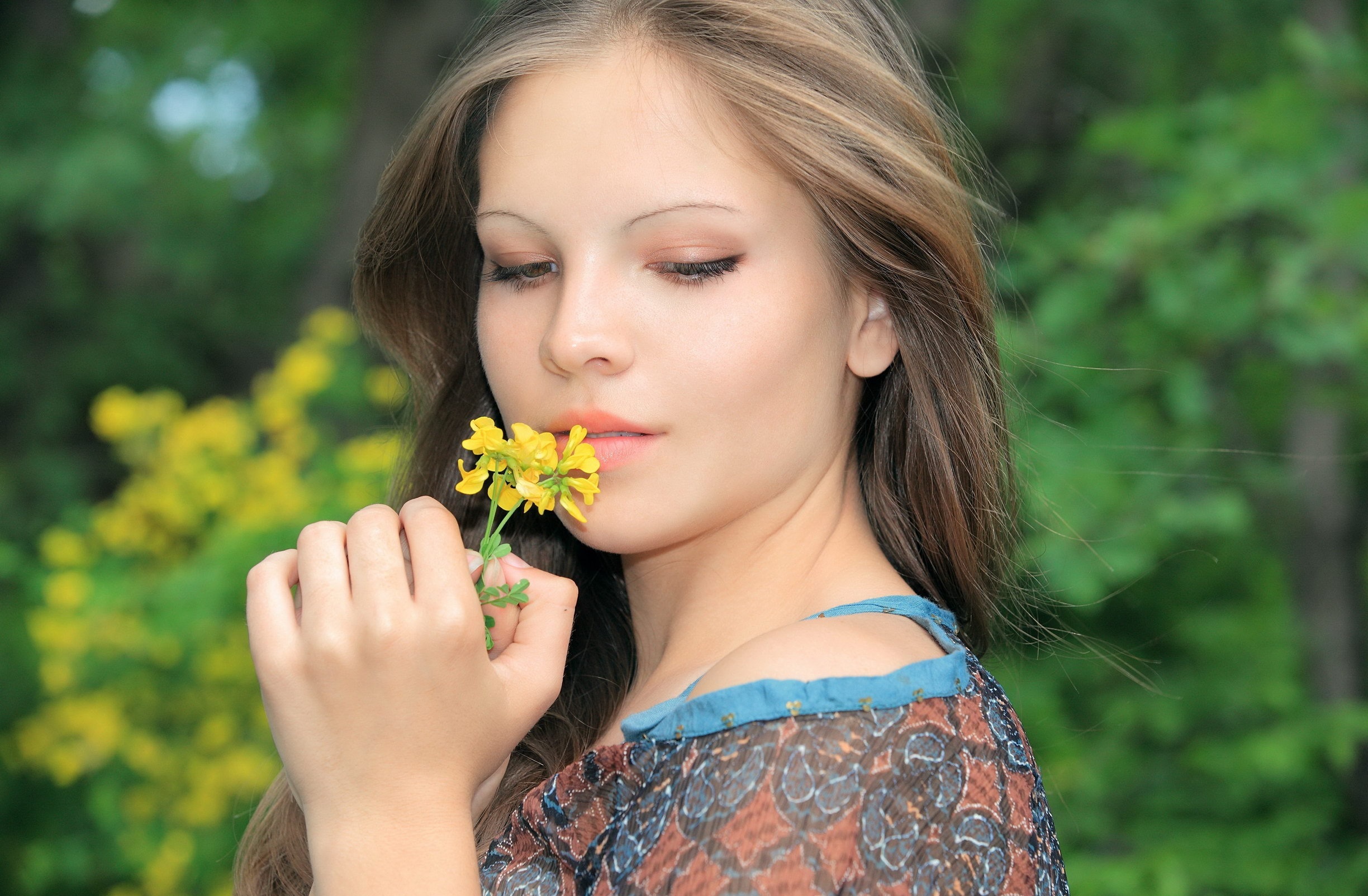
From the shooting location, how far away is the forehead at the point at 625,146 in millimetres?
1312

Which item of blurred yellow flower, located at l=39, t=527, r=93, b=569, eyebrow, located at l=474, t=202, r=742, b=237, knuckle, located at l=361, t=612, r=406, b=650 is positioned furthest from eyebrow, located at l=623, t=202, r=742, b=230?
blurred yellow flower, located at l=39, t=527, r=93, b=569

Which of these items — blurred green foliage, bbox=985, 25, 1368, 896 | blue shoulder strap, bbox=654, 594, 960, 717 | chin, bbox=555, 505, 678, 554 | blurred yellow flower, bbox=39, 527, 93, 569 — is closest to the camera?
blue shoulder strap, bbox=654, 594, 960, 717

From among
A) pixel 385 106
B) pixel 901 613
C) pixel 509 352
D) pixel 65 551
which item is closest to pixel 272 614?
pixel 509 352

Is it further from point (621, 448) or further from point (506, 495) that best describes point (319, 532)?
point (621, 448)

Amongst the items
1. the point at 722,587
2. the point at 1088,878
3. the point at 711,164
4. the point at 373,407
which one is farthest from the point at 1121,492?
the point at 373,407

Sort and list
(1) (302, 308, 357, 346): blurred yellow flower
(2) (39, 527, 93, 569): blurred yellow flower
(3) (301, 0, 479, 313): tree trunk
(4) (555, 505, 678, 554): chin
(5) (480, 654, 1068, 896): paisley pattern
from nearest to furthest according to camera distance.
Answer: (5) (480, 654, 1068, 896): paisley pattern
(4) (555, 505, 678, 554): chin
(2) (39, 527, 93, 569): blurred yellow flower
(1) (302, 308, 357, 346): blurred yellow flower
(3) (301, 0, 479, 313): tree trunk

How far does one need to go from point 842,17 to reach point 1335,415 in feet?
10.7

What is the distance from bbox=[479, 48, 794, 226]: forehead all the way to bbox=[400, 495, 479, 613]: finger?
35cm

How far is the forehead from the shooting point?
1.31 metres

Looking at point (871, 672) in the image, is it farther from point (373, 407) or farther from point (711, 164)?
point (373, 407)

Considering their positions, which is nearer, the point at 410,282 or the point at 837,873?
the point at 837,873

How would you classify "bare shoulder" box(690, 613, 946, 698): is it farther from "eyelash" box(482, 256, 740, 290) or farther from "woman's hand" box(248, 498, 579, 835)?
"eyelash" box(482, 256, 740, 290)

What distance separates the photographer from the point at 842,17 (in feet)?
5.02

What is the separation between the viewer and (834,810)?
1.07m
